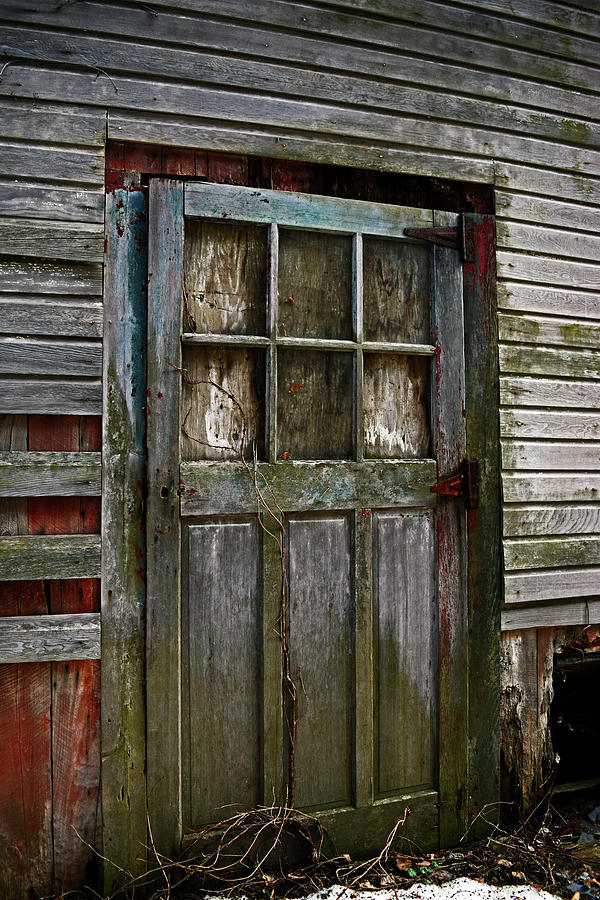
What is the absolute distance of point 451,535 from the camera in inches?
102

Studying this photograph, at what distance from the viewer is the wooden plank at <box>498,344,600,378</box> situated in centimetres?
267

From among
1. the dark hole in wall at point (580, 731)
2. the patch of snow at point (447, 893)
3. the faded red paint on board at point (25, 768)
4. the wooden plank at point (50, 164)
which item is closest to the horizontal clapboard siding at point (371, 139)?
the wooden plank at point (50, 164)

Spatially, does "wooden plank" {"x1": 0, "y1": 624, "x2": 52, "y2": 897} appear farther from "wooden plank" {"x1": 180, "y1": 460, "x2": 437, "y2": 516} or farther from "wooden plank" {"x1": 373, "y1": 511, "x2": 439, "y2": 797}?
"wooden plank" {"x1": 373, "y1": 511, "x2": 439, "y2": 797}

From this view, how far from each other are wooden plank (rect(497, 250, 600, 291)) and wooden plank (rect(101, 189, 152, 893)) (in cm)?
147

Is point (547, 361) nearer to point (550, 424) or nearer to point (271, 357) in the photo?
point (550, 424)

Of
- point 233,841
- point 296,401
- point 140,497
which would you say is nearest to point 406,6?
point 296,401

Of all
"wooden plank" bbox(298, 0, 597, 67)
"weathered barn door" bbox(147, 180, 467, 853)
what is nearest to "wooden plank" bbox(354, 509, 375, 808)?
"weathered barn door" bbox(147, 180, 467, 853)

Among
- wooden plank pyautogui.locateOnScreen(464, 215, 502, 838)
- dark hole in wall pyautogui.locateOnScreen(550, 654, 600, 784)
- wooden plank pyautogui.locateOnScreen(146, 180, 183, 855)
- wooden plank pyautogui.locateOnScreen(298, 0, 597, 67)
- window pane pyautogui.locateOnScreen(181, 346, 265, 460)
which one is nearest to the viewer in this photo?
wooden plank pyautogui.locateOnScreen(146, 180, 183, 855)

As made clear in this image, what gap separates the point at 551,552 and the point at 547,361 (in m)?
0.81

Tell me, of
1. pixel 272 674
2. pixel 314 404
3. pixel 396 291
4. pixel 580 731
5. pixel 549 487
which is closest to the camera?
pixel 272 674

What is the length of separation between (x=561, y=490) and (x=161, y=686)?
179 cm

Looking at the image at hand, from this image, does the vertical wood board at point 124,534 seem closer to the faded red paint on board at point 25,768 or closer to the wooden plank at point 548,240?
the faded red paint on board at point 25,768

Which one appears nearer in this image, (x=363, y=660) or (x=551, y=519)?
(x=363, y=660)

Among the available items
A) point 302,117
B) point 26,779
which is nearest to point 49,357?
point 302,117
